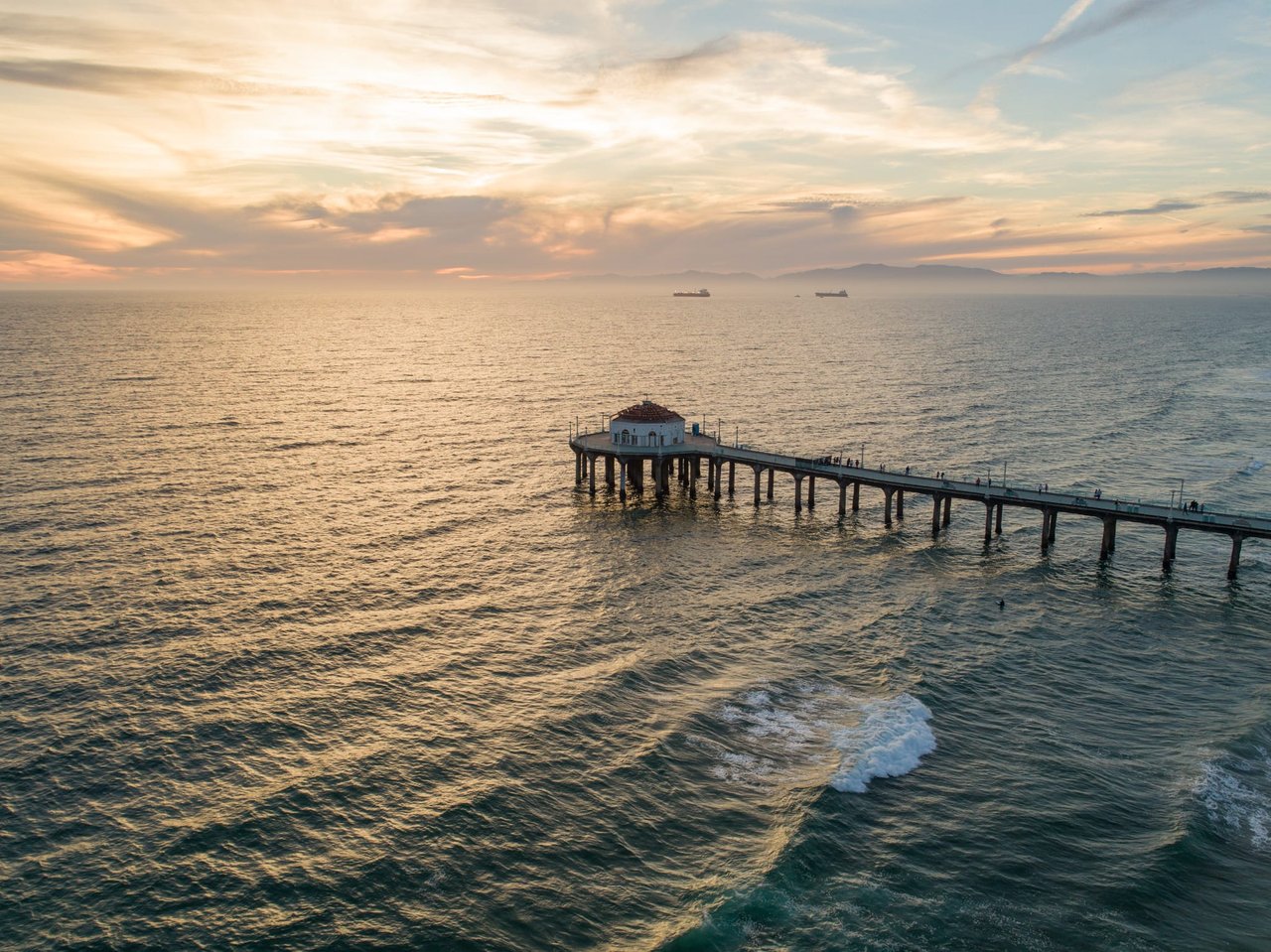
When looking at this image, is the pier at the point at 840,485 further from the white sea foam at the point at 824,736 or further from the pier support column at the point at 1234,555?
the white sea foam at the point at 824,736

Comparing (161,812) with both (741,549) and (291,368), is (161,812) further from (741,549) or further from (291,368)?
(291,368)

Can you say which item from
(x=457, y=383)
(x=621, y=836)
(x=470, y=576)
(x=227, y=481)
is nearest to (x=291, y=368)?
(x=457, y=383)

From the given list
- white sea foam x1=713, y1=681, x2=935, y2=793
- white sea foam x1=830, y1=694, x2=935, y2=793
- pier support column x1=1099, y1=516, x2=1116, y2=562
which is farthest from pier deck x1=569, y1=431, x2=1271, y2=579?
white sea foam x1=713, y1=681, x2=935, y2=793

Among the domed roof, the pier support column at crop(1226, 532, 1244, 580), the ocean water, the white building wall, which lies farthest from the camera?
the domed roof

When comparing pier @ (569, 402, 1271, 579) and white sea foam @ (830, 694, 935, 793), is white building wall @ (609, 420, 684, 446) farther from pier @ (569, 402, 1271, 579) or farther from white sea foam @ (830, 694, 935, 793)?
white sea foam @ (830, 694, 935, 793)

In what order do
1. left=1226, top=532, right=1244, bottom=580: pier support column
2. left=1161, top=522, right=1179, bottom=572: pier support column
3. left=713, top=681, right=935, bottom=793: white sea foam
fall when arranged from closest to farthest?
left=713, top=681, right=935, bottom=793: white sea foam → left=1226, top=532, right=1244, bottom=580: pier support column → left=1161, top=522, right=1179, bottom=572: pier support column

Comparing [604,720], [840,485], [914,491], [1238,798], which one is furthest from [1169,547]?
[604,720]
